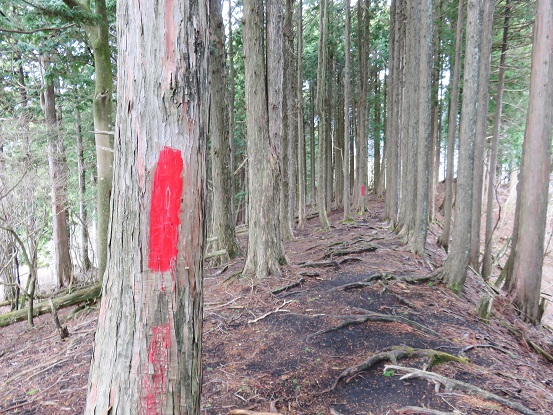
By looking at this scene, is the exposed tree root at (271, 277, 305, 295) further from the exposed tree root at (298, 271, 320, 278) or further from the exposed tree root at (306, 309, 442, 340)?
the exposed tree root at (306, 309, 442, 340)

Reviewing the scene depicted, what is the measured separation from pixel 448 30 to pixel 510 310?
36.8 ft

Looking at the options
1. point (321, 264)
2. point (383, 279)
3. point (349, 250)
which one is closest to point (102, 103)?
point (321, 264)

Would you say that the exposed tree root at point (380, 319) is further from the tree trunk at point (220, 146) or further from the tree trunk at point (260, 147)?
the tree trunk at point (220, 146)

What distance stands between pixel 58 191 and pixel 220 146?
220 inches

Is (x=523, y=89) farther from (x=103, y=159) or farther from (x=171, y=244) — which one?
(x=171, y=244)

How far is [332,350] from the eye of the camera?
3.76 meters

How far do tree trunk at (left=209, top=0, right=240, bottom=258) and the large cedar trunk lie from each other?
20.4ft

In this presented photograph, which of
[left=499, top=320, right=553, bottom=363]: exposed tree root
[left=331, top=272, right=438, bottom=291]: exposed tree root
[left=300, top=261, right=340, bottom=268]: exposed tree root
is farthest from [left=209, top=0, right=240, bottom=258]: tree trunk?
[left=499, top=320, right=553, bottom=363]: exposed tree root

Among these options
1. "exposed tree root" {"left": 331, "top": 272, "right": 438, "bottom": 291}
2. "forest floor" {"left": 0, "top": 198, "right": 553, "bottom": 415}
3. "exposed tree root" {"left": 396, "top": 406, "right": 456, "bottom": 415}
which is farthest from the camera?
"exposed tree root" {"left": 331, "top": 272, "right": 438, "bottom": 291}

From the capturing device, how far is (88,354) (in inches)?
159

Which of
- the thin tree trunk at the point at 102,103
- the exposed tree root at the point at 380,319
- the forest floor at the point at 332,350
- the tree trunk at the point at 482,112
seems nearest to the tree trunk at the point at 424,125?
the tree trunk at the point at 482,112

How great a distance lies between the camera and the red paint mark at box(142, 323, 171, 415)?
1639 millimetres

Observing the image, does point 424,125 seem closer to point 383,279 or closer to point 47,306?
point 383,279

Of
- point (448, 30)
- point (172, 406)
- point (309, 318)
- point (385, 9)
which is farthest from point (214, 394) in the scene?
point (385, 9)
